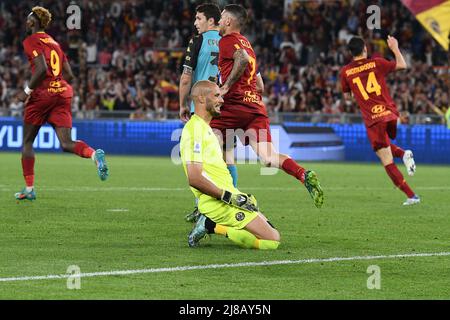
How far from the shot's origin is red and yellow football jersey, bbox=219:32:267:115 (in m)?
11.3

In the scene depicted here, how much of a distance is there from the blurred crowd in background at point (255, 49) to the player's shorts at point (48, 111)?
14273 millimetres

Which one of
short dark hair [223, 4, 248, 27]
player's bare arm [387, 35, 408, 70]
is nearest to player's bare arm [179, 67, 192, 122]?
short dark hair [223, 4, 248, 27]

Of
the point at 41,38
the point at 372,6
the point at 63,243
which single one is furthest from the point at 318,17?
the point at 63,243

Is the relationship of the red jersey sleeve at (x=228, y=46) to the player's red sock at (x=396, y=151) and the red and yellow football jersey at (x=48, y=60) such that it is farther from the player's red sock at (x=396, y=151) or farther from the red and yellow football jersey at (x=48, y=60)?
the player's red sock at (x=396, y=151)

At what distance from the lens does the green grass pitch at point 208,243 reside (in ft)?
23.7

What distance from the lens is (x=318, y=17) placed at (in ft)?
107

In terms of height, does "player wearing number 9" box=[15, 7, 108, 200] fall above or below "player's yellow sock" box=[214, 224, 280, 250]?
above

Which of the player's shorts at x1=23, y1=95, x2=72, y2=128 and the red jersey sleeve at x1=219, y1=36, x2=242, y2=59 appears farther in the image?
the player's shorts at x1=23, y1=95, x2=72, y2=128

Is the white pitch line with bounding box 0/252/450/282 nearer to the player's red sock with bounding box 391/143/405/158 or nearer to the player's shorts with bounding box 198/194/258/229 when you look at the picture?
the player's shorts with bounding box 198/194/258/229

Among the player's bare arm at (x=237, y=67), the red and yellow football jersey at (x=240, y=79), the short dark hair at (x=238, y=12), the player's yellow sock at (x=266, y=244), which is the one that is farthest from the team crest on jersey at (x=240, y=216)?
the short dark hair at (x=238, y=12)

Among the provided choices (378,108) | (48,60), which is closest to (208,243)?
(48,60)

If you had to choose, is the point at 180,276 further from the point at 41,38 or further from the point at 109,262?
the point at 41,38

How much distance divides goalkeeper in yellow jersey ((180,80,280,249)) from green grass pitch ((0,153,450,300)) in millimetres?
167

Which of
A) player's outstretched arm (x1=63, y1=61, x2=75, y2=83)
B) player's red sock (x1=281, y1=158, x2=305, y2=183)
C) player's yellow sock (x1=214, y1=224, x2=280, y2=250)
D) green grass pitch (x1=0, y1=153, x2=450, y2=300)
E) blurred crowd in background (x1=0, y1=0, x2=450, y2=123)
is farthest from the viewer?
blurred crowd in background (x1=0, y1=0, x2=450, y2=123)
